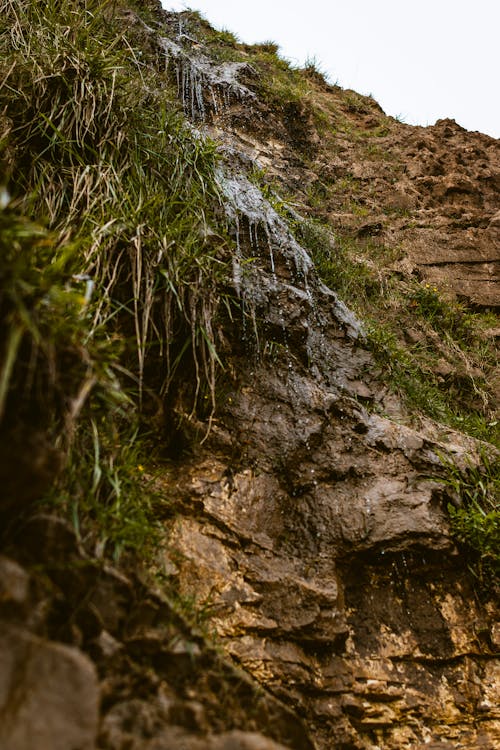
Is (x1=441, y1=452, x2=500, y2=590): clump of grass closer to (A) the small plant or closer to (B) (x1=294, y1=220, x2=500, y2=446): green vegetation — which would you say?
(B) (x1=294, y1=220, x2=500, y2=446): green vegetation

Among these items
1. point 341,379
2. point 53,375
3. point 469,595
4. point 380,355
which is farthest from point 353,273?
point 53,375

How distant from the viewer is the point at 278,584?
2.18 meters

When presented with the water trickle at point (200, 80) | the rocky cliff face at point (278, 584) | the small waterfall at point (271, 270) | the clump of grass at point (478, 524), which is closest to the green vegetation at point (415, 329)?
the rocky cliff face at point (278, 584)

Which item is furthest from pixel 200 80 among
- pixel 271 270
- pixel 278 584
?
pixel 278 584

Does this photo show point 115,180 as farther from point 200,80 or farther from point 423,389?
point 200,80

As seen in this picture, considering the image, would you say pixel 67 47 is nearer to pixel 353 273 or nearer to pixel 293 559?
pixel 353 273

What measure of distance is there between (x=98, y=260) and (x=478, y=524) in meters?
2.34

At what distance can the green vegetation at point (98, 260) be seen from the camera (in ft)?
4.26

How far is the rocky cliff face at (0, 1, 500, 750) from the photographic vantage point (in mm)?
1205

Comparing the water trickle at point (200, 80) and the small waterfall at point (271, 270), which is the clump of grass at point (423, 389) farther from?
the water trickle at point (200, 80)

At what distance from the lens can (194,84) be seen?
5461mm

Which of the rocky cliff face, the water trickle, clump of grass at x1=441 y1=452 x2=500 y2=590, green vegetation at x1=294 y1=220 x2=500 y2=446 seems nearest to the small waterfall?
the rocky cliff face

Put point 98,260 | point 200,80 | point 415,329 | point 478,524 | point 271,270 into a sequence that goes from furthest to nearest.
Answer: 1. point 200,80
2. point 415,329
3. point 271,270
4. point 478,524
5. point 98,260

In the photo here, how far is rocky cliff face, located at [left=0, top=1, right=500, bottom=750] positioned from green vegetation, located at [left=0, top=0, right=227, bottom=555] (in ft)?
0.75
